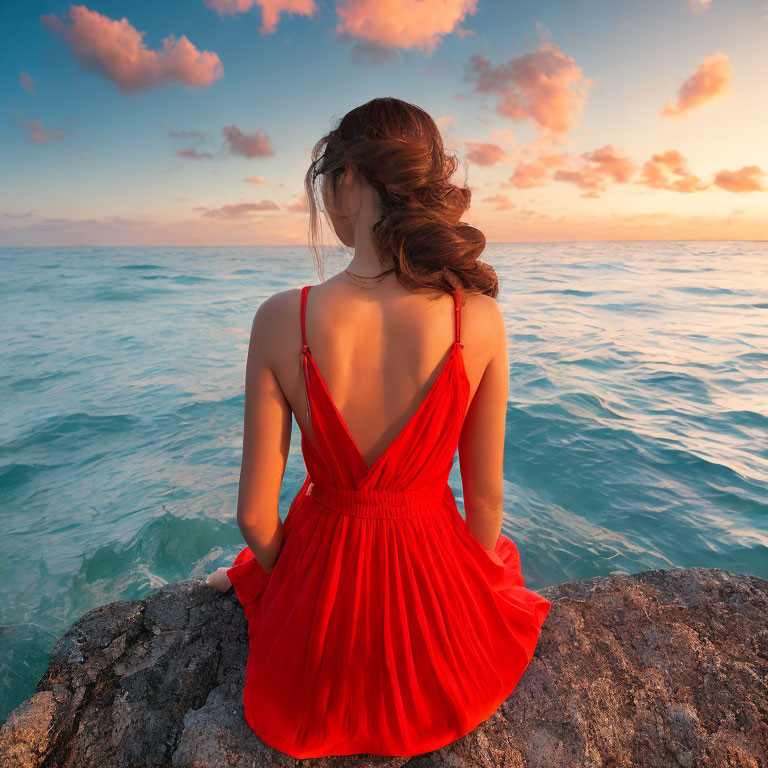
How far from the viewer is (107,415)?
7.19 metres

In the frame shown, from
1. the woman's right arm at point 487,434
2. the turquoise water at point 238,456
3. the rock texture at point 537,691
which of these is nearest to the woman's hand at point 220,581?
the rock texture at point 537,691

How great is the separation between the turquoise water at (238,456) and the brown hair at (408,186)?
111 inches

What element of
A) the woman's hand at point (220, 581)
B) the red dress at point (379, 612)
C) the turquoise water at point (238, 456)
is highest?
the red dress at point (379, 612)

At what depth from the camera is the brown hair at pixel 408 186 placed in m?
1.21

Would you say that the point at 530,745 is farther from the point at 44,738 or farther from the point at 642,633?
the point at 44,738

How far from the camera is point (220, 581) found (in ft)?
6.63

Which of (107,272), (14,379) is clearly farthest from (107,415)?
(107,272)

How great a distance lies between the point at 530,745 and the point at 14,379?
Answer: 33.1 ft

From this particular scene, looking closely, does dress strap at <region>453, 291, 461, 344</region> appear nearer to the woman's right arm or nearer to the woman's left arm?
the woman's right arm

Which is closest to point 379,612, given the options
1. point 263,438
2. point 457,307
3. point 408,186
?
point 263,438

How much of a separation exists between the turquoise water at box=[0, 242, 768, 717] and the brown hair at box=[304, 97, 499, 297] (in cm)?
282

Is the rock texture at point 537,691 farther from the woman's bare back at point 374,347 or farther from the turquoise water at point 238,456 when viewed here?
the turquoise water at point 238,456

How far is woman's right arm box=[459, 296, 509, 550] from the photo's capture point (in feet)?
4.58

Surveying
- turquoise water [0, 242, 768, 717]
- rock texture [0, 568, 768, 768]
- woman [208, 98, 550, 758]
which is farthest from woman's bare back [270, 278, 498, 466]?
turquoise water [0, 242, 768, 717]
